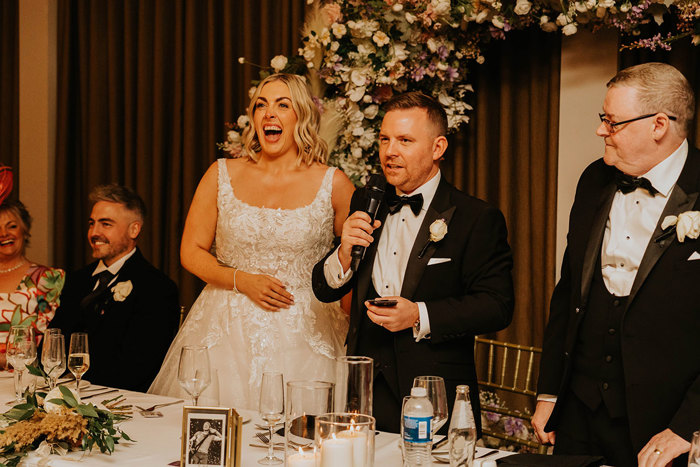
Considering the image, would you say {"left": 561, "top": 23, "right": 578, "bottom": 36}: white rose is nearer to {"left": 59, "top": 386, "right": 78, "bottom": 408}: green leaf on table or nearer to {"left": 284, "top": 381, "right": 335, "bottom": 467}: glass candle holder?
{"left": 284, "top": 381, "right": 335, "bottom": 467}: glass candle holder

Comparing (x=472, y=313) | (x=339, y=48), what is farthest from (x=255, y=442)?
(x=339, y=48)

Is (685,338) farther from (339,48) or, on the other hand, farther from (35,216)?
(35,216)

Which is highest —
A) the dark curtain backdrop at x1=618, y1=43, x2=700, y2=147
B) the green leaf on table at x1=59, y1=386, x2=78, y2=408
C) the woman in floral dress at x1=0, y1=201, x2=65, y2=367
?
the dark curtain backdrop at x1=618, y1=43, x2=700, y2=147

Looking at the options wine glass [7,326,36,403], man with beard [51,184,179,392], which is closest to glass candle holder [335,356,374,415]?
wine glass [7,326,36,403]

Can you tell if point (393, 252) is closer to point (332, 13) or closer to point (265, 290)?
point (265, 290)

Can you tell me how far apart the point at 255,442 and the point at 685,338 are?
122 cm

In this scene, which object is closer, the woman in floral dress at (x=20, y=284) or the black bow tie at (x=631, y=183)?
the black bow tie at (x=631, y=183)

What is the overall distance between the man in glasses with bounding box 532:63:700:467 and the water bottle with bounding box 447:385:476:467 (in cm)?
56

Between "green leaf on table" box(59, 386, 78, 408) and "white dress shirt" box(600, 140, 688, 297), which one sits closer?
"green leaf on table" box(59, 386, 78, 408)

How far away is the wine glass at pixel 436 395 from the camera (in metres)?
1.92

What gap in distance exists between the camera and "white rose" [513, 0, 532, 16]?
316 cm

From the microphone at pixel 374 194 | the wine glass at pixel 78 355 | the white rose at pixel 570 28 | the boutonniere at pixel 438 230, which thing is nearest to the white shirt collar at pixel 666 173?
the boutonniere at pixel 438 230

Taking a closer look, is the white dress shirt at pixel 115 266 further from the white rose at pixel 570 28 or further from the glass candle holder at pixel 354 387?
the white rose at pixel 570 28

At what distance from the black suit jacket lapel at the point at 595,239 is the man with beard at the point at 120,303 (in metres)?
1.90
